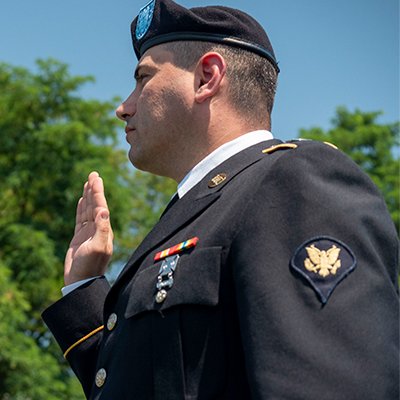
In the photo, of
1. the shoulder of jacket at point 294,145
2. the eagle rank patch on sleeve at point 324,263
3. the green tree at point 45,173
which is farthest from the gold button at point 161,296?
the green tree at point 45,173

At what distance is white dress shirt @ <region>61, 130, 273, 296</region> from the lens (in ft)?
9.23

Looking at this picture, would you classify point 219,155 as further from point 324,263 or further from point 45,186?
point 45,186

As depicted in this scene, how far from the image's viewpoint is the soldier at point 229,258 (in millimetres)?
2033

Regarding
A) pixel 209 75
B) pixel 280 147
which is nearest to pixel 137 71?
pixel 209 75

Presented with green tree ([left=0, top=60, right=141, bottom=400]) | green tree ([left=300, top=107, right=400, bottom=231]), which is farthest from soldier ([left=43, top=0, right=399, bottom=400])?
green tree ([left=300, top=107, right=400, bottom=231])

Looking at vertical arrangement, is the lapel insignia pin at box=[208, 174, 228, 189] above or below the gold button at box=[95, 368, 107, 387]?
above

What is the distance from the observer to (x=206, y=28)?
3.03 m

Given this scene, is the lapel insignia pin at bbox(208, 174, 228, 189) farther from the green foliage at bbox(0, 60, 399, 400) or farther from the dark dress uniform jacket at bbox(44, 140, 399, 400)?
the green foliage at bbox(0, 60, 399, 400)

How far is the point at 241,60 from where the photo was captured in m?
2.97

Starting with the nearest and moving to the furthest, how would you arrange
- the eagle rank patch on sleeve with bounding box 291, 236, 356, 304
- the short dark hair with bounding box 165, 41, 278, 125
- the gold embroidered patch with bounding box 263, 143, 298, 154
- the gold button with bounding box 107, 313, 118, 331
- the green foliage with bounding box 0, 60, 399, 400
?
the eagle rank patch on sleeve with bounding box 291, 236, 356, 304
the gold embroidered patch with bounding box 263, 143, 298, 154
the gold button with bounding box 107, 313, 118, 331
the short dark hair with bounding box 165, 41, 278, 125
the green foliage with bounding box 0, 60, 399, 400

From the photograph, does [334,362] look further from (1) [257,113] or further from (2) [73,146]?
(2) [73,146]

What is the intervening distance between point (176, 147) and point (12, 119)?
20418 mm

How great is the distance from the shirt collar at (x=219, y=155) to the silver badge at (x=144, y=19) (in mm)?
631

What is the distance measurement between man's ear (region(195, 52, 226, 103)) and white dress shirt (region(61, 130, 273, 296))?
19cm
